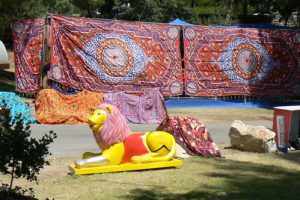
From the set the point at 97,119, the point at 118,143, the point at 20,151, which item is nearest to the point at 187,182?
the point at 118,143

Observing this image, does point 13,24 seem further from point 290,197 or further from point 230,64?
point 290,197

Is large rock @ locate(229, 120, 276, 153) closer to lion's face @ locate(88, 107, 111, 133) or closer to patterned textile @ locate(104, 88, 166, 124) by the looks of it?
lion's face @ locate(88, 107, 111, 133)

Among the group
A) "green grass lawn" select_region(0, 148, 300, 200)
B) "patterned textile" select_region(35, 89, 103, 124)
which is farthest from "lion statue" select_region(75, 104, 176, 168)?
"patterned textile" select_region(35, 89, 103, 124)

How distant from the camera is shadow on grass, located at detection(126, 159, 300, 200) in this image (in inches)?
289

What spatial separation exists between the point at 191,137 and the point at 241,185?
93.1 inches

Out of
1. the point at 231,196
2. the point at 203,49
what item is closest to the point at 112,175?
the point at 231,196

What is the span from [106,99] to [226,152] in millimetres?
5382

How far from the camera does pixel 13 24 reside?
64.3ft

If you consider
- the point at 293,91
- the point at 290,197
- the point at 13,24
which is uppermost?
the point at 13,24

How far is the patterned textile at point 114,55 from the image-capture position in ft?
59.4

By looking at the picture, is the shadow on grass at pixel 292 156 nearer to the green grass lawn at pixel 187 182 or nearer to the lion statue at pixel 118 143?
the green grass lawn at pixel 187 182

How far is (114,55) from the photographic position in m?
18.7

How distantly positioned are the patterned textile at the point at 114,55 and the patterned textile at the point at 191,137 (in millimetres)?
8305

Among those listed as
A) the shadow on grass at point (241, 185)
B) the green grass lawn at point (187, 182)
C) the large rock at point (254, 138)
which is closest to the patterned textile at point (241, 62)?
the large rock at point (254, 138)
